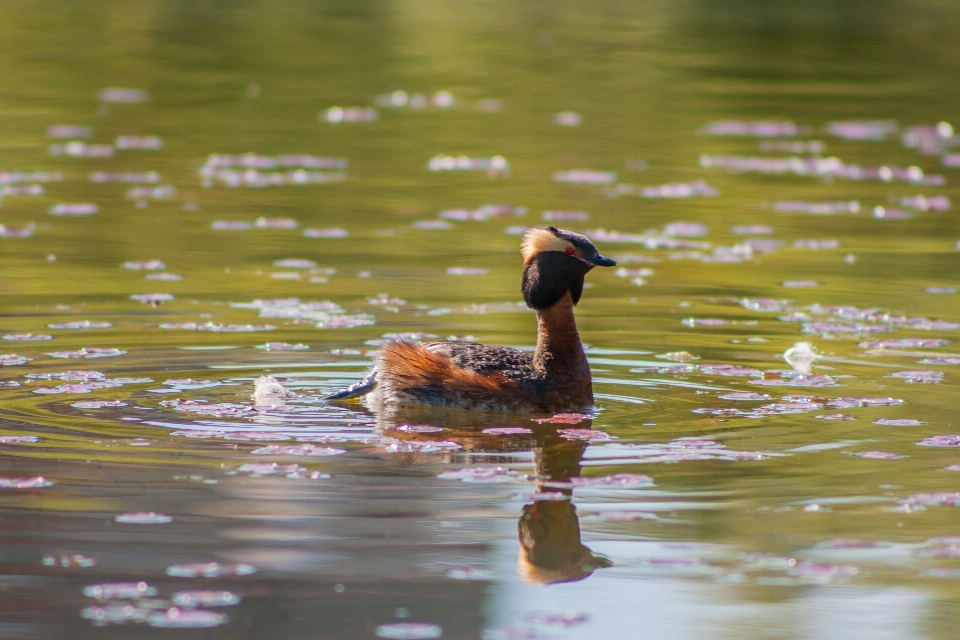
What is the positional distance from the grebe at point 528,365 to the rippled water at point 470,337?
0.22 metres

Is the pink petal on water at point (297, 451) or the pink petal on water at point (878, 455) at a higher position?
the pink petal on water at point (297, 451)

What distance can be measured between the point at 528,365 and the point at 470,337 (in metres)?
2.08

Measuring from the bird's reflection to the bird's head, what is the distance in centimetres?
76

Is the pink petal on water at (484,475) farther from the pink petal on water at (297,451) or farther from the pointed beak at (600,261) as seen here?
the pointed beak at (600,261)

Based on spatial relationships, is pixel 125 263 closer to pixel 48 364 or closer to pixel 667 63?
pixel 48 364

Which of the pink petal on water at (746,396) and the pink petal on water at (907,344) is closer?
the pink petal on water at (746,396)

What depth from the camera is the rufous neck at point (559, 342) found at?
9.20 metres

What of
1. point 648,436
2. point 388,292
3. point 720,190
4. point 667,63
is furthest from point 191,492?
point 667,63

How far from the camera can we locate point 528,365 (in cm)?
930

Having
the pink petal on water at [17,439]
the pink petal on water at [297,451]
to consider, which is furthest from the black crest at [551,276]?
the pink petal on water at [17,439]

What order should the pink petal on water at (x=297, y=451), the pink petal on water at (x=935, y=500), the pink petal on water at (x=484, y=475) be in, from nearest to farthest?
the pink petal on water at (x=935, y=500) < the pink petal on water at (x=484, y=475) < the pink petal on water at (x=297, y=451)

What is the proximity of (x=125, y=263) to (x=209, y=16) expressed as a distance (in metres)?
20.8

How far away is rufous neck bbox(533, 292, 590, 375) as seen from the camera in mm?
9203

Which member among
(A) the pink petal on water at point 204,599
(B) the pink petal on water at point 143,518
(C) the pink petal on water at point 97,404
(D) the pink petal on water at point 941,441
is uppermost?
(C) the pink petal on water at point 97,404
